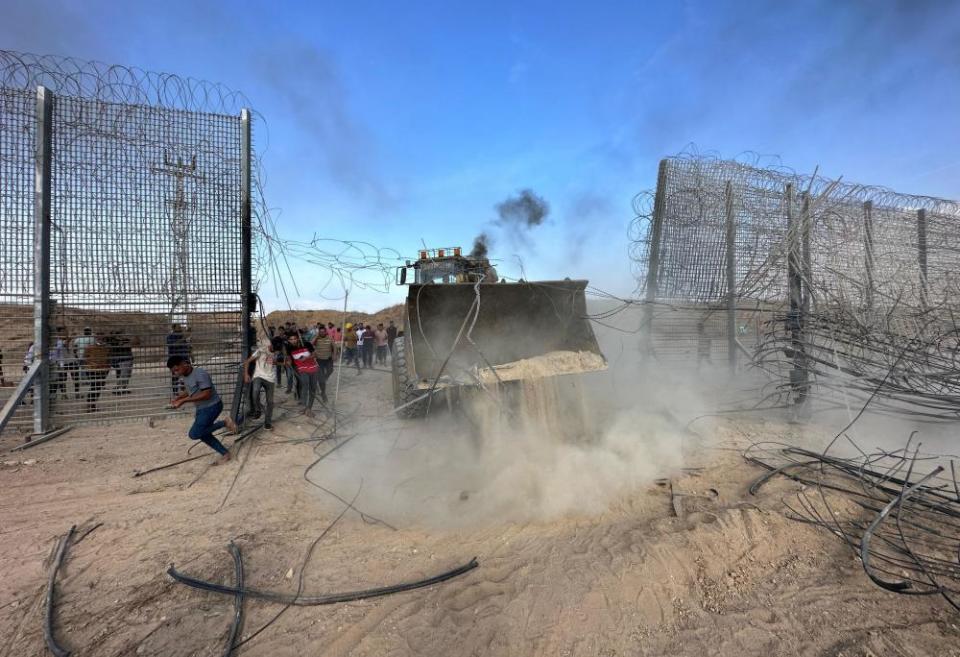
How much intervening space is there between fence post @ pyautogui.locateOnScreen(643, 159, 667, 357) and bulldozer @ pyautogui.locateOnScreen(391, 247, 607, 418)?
186 cm

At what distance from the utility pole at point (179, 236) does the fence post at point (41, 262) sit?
1358 millimetres

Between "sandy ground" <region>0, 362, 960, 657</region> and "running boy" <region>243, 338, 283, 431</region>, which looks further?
"running boy" <region>243, 338, 283, 431</region>

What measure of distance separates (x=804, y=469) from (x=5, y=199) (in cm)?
1055

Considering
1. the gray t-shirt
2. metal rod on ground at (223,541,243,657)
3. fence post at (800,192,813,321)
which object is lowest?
metal rod on ground at (223,541,243,657)

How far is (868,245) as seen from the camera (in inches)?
301

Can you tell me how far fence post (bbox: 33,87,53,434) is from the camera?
623 centimetres

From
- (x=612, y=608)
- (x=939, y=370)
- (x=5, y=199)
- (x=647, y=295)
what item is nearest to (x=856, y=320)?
(x=939, y=370)

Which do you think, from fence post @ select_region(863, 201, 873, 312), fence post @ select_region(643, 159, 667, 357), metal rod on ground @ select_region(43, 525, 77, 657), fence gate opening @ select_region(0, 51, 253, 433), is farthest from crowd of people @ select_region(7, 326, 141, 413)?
fence post @ select_region(863, 201, 873, 312)

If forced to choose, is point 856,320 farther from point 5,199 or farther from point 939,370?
point 5,199

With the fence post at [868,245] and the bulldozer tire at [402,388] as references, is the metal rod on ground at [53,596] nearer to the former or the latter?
the bulldozer tire at [402,388]

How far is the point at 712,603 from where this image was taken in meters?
2.75

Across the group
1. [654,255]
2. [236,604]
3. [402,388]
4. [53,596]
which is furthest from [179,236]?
[654,255]

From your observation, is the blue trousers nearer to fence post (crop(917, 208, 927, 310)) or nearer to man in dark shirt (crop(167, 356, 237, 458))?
man in dark shirt (crop(167, 356, 237, 458))

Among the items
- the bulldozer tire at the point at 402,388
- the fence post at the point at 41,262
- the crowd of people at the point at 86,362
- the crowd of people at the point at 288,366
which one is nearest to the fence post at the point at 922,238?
the bulldozer tire at the point at 402,388
